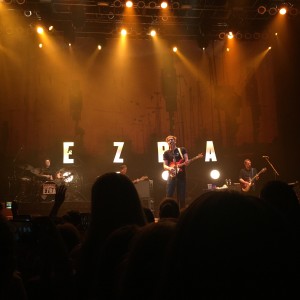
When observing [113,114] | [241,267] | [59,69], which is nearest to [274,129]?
[113,114]

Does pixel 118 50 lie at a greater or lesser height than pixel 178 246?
greater

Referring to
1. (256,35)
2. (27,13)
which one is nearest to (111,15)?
(27,13)

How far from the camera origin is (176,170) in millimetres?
8047

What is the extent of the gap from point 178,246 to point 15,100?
12474mm

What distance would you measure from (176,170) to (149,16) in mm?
5957

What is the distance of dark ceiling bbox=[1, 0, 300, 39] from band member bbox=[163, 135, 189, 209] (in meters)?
5.03

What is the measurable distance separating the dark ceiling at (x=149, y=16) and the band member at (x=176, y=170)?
5.03 m

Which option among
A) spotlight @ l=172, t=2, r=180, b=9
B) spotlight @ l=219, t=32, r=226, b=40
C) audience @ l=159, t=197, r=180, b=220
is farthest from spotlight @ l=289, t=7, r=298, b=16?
audience @ l=159, t=197, r=180, b=220

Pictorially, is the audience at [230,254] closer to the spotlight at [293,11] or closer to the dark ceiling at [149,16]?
the dark ceiling at [149,16]

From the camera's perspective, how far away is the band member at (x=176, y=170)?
8219 mm

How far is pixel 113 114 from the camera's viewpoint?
40.9 ft

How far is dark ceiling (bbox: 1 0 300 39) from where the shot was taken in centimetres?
1087

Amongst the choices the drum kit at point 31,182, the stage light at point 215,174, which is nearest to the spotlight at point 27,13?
the drum kit at point 31,182

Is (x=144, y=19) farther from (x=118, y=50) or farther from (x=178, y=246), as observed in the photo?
(x=178, y=246)
